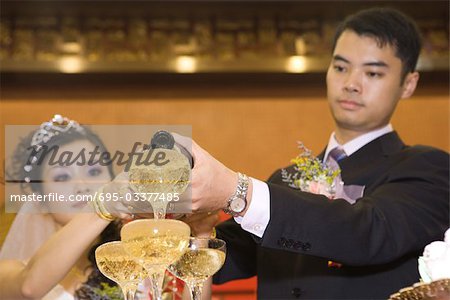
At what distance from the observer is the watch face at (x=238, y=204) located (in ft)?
5.31

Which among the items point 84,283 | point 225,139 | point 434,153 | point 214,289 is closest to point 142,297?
point 84,283

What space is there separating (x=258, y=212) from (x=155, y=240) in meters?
0.36

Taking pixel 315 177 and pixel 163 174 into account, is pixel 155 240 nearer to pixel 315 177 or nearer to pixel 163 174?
pixel 163 174

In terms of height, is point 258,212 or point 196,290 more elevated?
point 258,212

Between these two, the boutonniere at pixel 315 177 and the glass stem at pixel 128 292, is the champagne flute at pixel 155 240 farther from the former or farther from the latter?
the boutonniere at pixel 315 177

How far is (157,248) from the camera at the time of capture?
1.34 meters

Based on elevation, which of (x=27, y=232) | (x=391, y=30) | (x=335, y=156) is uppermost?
(x=391, y=30)

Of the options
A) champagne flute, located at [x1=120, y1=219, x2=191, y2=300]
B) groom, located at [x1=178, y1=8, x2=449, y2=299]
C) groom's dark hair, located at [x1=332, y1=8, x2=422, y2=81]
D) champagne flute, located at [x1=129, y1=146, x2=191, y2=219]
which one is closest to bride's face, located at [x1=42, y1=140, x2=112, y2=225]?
groom, located at [x1=178, y1=8, x2=449, y2=299]

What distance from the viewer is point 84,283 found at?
2.19 metres

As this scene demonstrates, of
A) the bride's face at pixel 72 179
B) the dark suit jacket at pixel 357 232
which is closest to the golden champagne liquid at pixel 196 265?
the dark suit jacket at pixel 357 232

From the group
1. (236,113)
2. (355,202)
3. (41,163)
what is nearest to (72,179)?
(41,163)

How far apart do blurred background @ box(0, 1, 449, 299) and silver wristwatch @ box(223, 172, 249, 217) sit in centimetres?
241

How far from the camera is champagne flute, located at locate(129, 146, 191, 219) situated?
144 cm

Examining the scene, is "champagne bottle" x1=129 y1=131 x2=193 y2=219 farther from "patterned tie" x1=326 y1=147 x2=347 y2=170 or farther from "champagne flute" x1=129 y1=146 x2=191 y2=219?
"patterned tie" x1=326 y1=147 x2=347 y2=170
